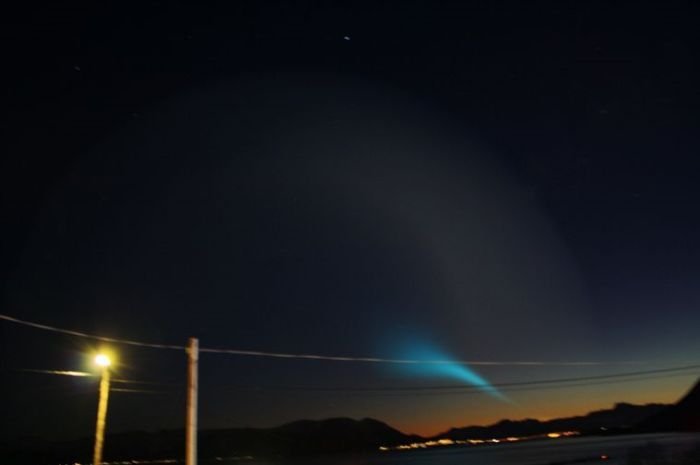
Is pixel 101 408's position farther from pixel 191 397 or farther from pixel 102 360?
pixel 191 397

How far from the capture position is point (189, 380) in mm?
18859

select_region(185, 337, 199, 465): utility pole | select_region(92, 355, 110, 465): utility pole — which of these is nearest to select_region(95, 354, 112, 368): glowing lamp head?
select_region(92, 355, 110, 465): utility pole

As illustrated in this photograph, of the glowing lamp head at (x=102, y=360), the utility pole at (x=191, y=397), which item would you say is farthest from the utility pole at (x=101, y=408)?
the utility pole at (x=191, y=397)

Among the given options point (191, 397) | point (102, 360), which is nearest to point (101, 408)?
point (102, 360)

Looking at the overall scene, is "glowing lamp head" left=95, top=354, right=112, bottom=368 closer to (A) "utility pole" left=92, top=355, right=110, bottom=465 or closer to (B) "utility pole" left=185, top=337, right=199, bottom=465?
(A) "utility pole" left=92, top=355, right=110, bottom=465

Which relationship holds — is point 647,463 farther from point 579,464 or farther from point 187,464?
point 187,464

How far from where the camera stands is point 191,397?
61.5 feet

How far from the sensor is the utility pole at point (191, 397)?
1875 cm

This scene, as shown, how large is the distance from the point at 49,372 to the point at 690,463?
248 ft

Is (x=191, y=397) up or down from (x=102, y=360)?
down

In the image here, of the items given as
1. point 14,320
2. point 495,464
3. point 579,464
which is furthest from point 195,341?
point 495,464

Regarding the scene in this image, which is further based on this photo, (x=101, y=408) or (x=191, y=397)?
(x=101, y=408)

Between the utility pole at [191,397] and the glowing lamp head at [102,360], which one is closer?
→ the utility pole at [191,397]

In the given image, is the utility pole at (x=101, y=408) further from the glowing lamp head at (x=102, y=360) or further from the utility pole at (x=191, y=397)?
the utility pole at (x=191, y=397)
